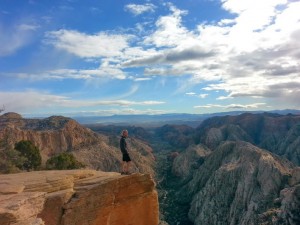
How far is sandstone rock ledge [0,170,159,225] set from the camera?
13633 mm

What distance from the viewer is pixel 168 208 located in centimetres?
→ 5884

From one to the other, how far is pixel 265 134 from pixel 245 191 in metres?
78.4

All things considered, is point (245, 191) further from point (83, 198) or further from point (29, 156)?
point (83, 198)

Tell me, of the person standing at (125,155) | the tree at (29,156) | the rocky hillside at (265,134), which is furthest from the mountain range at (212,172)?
the person standing at (125,155)

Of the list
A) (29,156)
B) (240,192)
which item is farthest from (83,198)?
(240,192)

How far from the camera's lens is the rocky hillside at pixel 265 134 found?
99562 millimetres

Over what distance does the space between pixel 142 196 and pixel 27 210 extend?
708 cm

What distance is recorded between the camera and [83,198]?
51.8 ft

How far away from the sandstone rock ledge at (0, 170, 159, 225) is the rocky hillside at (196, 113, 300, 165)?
252 feet

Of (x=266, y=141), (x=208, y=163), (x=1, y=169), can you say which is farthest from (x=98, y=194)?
(x=266, y=141)

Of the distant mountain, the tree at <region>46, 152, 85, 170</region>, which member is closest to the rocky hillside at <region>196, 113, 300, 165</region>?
the distant mountain

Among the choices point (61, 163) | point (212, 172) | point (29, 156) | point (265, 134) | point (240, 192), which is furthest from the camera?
point (265, 134)

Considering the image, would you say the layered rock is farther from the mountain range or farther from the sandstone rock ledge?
the sandstone rock ledge

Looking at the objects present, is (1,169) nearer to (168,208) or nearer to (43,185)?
(43,185)
